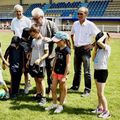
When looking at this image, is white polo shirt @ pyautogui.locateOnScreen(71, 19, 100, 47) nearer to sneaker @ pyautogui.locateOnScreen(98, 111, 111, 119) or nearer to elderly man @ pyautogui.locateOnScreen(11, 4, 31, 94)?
elderly man @ pyautogui.locateOnScreen(11, 4, 31, 94)

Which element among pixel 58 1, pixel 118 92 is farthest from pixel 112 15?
pixel 118 92

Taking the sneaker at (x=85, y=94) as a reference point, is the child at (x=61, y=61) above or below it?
above

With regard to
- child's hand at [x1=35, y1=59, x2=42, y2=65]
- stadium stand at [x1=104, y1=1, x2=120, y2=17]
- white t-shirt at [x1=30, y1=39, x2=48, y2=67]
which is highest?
stadium stand at [x1=104, y1=1, x2=120, y2=17]

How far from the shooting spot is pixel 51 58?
7.52 meters

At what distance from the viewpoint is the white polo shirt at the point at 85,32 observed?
7.79 meters

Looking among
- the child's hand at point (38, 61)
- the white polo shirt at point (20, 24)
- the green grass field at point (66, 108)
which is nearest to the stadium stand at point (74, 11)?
the white polo shirt at point (20, 24)

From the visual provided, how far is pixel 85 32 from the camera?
7.85 meters

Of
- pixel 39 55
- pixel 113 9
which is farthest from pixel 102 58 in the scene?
pixel 113 9

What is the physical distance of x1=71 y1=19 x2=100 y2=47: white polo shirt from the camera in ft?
25.6

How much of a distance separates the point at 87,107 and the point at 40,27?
202cm

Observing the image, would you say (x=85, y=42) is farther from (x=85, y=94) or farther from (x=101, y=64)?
(x=101, y=64)

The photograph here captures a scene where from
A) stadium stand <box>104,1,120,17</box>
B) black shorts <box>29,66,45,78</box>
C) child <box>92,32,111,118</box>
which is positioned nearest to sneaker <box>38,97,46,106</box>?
black shorts <box>29,66,45,78</box>

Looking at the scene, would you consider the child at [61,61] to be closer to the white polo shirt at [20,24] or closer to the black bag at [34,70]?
the black bag at [34,70]

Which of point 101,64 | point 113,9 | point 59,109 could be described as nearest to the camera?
point 101,64
